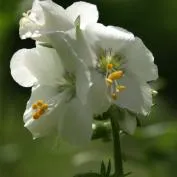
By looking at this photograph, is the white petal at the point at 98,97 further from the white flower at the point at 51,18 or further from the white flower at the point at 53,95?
the white flower at the point at 51,18

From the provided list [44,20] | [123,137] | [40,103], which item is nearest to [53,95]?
[40,103]

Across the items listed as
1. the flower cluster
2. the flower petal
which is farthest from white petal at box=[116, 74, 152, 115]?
the flower petal

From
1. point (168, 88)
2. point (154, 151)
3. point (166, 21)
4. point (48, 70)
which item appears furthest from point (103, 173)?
point (166, 21)

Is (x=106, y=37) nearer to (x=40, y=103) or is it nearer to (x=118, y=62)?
(x=118, y=62)

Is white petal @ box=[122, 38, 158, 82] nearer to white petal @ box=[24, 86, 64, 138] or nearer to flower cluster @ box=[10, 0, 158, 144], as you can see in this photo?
flower cluster @ box=[10, 0, 158, 144]

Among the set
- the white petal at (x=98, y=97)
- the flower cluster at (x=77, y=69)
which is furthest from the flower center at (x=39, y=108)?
the white petal at (x=98, y=97)

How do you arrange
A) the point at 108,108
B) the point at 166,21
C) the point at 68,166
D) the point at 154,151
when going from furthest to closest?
the point at 166,21 → the point at 68,166 → the point at 154,151 → the point at 108,108

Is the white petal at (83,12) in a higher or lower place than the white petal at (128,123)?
higher

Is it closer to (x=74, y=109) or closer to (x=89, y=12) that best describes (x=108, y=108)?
(x=74, y=109)
